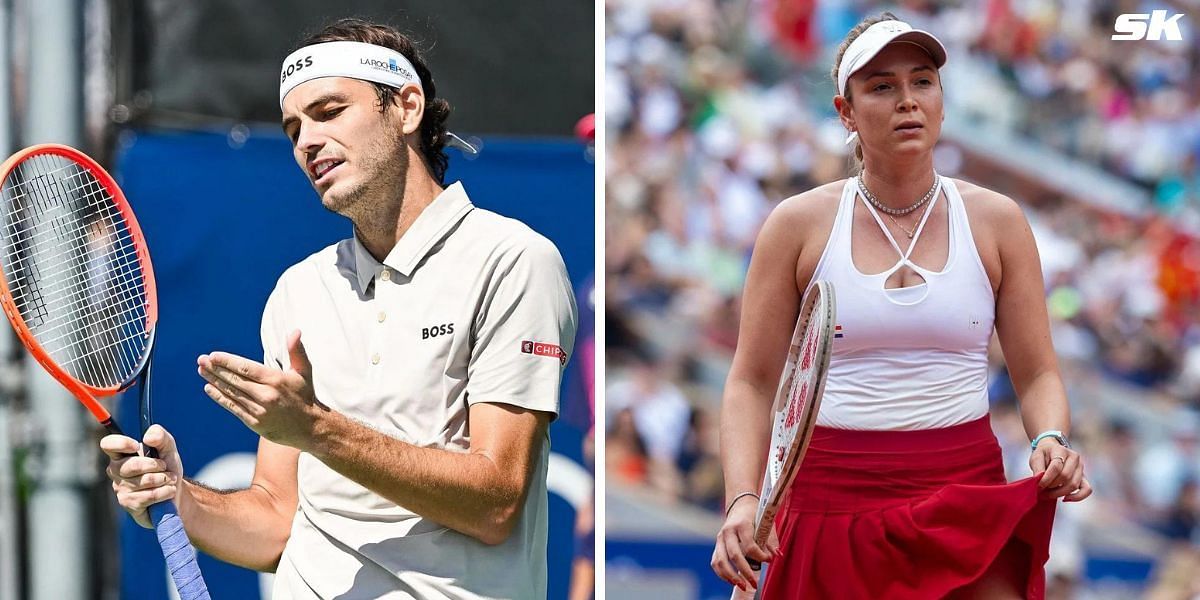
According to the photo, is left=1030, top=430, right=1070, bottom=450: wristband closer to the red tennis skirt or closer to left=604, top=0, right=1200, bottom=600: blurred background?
the red tennis skirt

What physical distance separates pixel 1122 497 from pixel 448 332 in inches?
218

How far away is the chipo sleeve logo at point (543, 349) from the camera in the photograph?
2.65 meters

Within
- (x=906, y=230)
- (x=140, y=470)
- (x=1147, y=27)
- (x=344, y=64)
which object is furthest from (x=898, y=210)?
(x=1147, y=27)

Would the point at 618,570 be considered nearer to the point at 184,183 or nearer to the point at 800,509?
the point at 184,183

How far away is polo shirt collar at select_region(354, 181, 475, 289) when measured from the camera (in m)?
2.77

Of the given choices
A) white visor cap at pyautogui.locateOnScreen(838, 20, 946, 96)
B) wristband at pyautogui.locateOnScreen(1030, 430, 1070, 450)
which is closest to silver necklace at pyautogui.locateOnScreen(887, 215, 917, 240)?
white visor cap at pyautogui.locateOnScreen(838, 20, 946, 96)

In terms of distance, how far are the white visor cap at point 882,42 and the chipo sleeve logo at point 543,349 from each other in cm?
73

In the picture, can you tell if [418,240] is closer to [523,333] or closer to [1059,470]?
[523,333]

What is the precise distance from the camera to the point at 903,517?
8.64 ft

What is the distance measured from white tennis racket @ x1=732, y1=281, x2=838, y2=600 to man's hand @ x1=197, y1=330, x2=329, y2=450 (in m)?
0.77

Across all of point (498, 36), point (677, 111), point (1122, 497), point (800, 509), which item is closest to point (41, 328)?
point (498, 36)

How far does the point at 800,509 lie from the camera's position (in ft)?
9.05

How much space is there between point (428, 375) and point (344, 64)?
616mm

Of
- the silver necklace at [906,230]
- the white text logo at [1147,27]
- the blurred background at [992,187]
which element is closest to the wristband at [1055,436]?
the silver necklace at [906,230]
